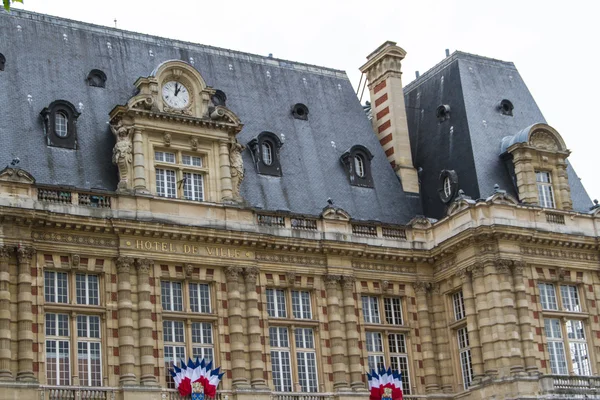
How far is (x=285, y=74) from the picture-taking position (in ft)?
Result: 140

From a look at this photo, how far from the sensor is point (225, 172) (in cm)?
3575

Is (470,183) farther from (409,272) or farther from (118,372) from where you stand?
(118,372)

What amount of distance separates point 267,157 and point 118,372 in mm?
10591

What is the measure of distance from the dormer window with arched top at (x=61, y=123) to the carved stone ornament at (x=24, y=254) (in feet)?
15.3

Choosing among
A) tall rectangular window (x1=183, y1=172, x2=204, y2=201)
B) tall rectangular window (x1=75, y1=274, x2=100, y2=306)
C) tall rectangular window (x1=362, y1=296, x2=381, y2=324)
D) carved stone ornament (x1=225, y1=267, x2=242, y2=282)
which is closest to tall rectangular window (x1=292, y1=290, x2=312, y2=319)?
tall rectangular window (x1=362, y1=296, x2=381, y2=324)

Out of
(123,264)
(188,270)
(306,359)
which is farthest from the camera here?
(306,359)

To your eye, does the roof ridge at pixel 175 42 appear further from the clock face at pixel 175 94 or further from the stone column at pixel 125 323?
the stone column at pixel 125 323

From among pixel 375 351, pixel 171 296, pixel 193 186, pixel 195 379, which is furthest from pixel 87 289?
pixel 375 351

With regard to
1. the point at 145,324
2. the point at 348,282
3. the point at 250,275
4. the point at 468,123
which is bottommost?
the point at 145,324

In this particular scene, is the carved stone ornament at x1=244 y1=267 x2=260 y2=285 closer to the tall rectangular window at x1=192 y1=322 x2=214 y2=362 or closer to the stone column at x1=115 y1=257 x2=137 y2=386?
the tall rectangular window at x1=192 y1=322 x2=214 y2=362

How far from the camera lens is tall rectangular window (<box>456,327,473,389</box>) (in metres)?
36.6

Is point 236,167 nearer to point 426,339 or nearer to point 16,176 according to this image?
point 16,176

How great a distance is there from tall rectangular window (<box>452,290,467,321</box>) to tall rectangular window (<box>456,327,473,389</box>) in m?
0.45

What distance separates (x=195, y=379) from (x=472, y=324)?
973 centimetres
